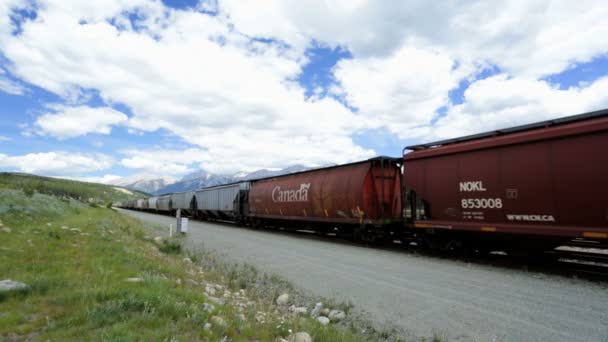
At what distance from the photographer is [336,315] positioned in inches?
223

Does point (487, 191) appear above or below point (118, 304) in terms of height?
above

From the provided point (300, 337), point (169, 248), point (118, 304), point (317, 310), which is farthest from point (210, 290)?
point (169, 248)

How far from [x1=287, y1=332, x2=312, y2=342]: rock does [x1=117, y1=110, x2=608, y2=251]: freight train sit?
732 cm

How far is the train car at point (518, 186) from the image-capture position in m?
8.07

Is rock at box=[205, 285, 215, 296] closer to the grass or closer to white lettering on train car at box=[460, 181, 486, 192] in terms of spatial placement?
the grass

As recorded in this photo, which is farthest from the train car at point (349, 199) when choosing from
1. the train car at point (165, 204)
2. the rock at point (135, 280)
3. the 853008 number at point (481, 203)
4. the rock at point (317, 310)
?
the train car at point (165, 204)

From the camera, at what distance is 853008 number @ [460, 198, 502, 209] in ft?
32.4

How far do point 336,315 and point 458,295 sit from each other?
270 cm

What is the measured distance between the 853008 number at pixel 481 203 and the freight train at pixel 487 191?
3 centimetres

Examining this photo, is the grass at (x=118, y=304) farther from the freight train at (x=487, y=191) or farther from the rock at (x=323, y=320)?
the freight train at (x=487, y=191)

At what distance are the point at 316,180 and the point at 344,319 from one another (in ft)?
42.6

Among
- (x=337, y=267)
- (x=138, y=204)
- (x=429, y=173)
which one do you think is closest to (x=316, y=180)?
(x=429, y=173)

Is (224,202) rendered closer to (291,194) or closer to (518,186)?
(291,194)

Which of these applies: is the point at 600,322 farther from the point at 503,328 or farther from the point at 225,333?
the point at 225,333
